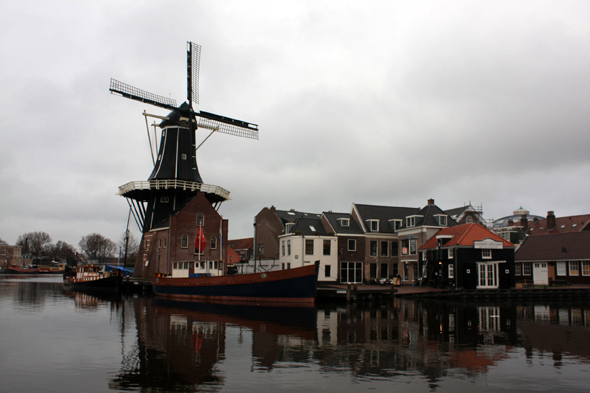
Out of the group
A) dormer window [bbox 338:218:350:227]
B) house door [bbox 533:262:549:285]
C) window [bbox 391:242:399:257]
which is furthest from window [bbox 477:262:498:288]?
dormer window [bbox 338:218:350:227]

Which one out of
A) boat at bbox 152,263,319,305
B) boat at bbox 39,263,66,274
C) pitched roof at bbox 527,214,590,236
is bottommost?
boat at bbox 39,263,66,274

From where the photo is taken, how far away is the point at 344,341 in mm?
17094

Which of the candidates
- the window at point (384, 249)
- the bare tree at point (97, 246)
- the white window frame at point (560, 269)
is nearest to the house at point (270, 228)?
the window at point (384, 249)

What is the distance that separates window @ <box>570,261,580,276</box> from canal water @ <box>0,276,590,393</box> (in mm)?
24711

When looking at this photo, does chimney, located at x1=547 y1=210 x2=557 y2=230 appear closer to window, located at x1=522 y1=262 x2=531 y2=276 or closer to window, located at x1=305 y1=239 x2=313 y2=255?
window, located at x1=522 y1=262 x2=531 y2=276

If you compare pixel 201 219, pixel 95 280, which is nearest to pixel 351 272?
pixel 201 219

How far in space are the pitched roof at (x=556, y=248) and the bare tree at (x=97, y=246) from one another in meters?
109

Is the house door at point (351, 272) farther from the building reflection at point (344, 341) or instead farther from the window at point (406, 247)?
the building reflection at point (344, 341)

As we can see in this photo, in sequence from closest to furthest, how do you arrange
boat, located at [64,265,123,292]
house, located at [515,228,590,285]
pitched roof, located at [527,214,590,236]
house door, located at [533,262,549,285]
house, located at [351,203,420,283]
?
1. house, located at [515,228,590,285]
2. boat, located at [64,265,123,292]
3. house, located at [351,203,420,283]
4. house door, located at [533,262,549,285]
5. pitched roof, located at [527,214,590,236]

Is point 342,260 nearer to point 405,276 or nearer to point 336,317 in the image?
point 405,276

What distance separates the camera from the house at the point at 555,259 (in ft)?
153

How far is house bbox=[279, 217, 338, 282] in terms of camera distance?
147 ft

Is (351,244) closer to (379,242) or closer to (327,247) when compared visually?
(327,247)

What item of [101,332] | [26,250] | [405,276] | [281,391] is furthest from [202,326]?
[26,250]
